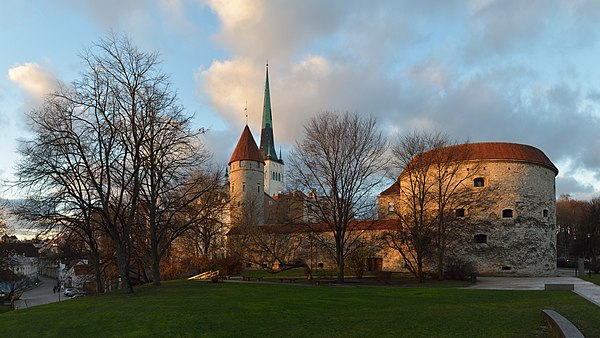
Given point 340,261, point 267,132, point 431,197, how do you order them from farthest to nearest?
point 267,132
point 431,197
point 340,261

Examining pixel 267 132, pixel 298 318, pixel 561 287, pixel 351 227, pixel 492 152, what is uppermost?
pixel 267 132

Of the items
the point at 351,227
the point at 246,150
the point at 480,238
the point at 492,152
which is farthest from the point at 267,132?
the point at 480,238

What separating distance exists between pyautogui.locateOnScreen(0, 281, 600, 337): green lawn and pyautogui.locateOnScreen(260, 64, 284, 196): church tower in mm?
83045

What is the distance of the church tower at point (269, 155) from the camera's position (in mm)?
98300

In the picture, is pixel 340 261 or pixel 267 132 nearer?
pixel 340 261

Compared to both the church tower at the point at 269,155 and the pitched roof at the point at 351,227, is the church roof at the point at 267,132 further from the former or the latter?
the pitched roof at the point at 351,227

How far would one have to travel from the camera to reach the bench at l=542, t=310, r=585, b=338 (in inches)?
276

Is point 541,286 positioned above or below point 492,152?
below

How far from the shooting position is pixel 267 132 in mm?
99875

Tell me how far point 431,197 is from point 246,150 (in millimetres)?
32858

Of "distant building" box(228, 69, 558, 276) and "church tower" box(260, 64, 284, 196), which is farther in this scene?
"church tower" box(260, 64, 284, 196)

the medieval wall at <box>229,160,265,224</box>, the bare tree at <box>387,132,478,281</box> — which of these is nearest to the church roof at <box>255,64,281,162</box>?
the medieval wall at <box>229,160,265,224</box>

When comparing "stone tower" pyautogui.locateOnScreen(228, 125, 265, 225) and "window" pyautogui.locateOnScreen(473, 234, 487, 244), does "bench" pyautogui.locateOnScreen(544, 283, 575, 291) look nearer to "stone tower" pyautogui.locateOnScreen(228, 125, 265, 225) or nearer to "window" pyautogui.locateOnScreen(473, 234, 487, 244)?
"window" pyautogui.locateOnScreen(473, 234, 487, 244)

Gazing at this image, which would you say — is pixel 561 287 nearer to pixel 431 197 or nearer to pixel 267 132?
pixel 431 197
